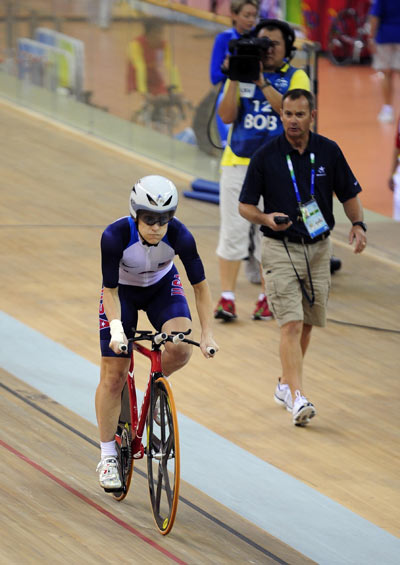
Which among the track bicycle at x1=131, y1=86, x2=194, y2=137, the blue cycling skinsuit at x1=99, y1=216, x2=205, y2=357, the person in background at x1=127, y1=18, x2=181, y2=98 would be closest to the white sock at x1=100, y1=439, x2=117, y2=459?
the blue cycling skinsuit at x1=99, y1=216, x2=205, y2=357

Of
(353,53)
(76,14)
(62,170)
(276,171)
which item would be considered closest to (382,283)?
(276,171)

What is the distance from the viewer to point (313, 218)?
6.66 meters

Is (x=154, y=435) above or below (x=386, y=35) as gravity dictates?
above

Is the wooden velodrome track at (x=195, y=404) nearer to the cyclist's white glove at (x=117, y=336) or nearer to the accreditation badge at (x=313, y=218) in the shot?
the cyclist's white glove at (x=117, y=336)

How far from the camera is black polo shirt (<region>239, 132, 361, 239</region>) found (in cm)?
665

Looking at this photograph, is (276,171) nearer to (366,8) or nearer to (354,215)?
(354,215)

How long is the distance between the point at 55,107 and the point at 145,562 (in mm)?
10744

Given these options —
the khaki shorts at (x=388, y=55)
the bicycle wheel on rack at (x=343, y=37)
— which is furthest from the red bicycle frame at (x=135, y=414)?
the bicycle wheel on rack at (x=343, y=37)

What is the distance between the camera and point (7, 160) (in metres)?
12.9

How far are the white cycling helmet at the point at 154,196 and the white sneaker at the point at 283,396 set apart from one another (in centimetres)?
219

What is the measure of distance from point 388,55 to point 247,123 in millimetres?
7482

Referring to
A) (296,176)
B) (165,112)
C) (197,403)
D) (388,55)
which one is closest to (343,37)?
(388,55)

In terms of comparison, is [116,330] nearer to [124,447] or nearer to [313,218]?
[124,447]

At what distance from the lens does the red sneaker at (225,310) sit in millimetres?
8391
